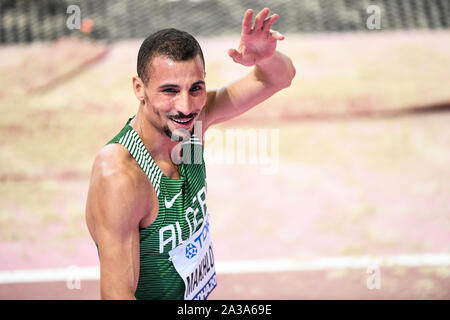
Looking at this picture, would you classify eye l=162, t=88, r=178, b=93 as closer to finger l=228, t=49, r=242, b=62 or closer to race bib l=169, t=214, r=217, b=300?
finger l=228, t=49, r=242, b=62

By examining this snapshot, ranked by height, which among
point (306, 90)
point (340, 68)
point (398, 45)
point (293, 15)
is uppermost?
point (293, 15)

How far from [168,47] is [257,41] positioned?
0.44m

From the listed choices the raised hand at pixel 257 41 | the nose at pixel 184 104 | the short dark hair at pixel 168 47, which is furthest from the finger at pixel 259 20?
the nose at pixel 184 104

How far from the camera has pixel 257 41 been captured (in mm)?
2102

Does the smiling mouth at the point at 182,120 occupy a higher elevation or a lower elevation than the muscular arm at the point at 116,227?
higher

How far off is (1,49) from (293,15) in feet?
17.6

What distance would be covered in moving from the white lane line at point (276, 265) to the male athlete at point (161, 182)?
1.96 meters

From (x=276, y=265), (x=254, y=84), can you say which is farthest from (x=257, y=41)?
(x=276, y=265)

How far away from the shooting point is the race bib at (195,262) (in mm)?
2018

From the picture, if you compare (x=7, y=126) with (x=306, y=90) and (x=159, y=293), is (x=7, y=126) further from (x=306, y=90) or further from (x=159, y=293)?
(x=159, y=293)

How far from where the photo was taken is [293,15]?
1018cm

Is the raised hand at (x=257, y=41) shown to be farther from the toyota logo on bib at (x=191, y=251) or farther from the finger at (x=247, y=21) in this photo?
the toyota logo on bib at (x=191, y=251)

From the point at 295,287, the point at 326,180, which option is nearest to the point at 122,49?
the point at 326,180

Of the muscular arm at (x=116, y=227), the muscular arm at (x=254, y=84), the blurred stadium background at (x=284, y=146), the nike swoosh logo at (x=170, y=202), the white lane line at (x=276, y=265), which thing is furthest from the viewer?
the blurred stadium background at (x=284, y=146)
